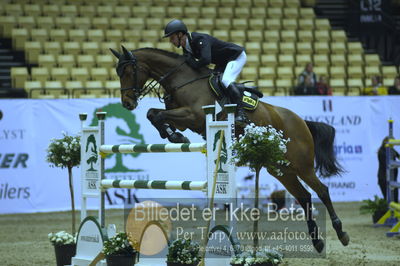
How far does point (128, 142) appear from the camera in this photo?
464 inches

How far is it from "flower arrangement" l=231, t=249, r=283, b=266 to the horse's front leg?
6.30 feet

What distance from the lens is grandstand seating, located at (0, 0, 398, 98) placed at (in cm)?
1391

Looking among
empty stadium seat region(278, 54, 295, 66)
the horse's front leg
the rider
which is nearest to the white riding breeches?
the rider

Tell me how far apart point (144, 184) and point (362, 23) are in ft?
42.6

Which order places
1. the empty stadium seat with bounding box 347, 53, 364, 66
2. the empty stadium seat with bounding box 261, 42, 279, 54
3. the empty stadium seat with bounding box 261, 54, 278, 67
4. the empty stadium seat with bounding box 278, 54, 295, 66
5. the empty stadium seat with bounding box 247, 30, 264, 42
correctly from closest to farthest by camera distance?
1. the empty stadium seat with bounding box 261, 54, 278, 67
2. the empty stadium seat with bounding box 278, 54, 295, 66
3. the empty stadium seat with bounding box 261, 42, 279, 54
4. the empty stadium seat with bounding box 247, 30, 264, 42
5. the empty stadium seat with bounding box 347, 53, 364, 66

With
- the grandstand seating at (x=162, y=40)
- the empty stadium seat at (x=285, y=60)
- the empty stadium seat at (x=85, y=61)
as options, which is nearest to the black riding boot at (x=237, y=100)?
the grandstand seating at (x=162, y=40)

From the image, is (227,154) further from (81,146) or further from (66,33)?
(66,33)

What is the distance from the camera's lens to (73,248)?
6.55m

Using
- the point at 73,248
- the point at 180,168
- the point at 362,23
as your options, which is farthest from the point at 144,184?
the point at 362,23

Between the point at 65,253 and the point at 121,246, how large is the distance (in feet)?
3.21

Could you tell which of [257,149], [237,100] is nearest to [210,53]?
[237,100]

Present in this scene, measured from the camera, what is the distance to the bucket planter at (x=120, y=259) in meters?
5.79

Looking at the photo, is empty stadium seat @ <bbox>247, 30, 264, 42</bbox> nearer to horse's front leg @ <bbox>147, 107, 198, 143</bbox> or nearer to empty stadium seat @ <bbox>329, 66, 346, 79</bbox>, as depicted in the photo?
empty stadium seat @ <bbox>329, 66, 346, 79</bbox>

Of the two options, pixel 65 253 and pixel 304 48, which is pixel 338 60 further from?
pixel 65 253
